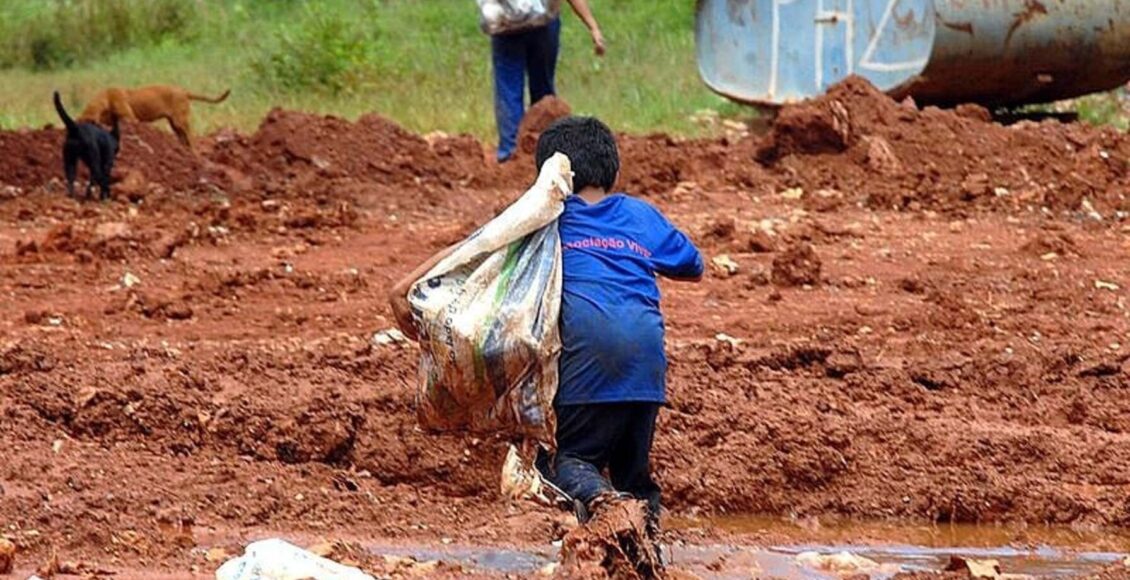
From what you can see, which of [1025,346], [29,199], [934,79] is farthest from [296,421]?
[934,79]

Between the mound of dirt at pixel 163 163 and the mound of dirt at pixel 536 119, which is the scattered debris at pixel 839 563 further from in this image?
the mound of dirt at pixel 163 163

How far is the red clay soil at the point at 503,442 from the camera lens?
243 inches

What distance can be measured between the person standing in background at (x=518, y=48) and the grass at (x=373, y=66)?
2191 mm

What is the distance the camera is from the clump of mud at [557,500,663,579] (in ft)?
15.1

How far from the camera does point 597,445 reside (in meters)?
5.12

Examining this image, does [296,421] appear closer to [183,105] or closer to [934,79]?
[183,105]

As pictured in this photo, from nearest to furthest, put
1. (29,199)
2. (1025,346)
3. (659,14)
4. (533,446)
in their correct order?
(533,446), (1025,346), (29,199), (659,14)

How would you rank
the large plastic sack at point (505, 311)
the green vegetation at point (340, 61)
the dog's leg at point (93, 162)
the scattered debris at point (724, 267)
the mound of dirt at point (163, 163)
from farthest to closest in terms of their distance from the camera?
the green vegetation at point (340, 61) → the mound of dirt at point (163, 163) → the dog's leg at point (93, 162) → the scattered debris at point (724, 267) → the large plastic sack at point (505, 311)

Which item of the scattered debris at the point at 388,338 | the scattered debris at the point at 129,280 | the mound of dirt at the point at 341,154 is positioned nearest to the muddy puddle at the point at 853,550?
the scattered debris at the point at 388,338

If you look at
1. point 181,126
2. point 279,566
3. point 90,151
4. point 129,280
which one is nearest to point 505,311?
point 279,566

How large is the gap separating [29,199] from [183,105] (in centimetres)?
240

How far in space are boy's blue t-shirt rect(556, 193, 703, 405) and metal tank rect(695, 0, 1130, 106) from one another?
386 inches

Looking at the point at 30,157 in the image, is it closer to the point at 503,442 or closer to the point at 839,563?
the point at 503,442

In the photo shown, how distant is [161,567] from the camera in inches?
204
